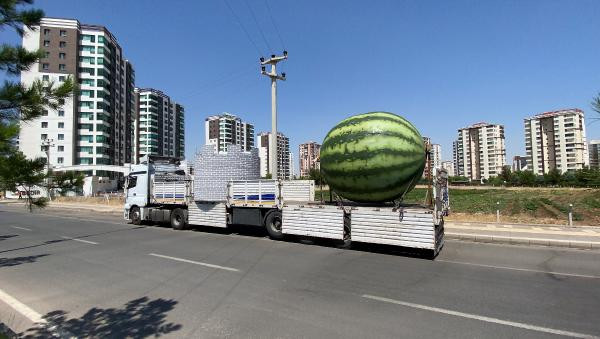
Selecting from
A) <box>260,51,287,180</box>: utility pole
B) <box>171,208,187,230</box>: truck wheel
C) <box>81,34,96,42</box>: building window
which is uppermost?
<box>81,34,96,42</box>: building window

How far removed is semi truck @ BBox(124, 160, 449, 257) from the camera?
9211 millimetres

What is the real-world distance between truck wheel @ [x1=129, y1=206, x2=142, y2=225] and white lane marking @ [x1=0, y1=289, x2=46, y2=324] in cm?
1138

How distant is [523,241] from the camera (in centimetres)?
1137

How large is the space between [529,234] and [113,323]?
13574mm

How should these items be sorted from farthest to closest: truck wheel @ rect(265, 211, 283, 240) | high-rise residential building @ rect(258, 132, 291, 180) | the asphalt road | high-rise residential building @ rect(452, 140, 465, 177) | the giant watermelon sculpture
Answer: high-rise residential building @ rect(452, 140, 465, 177) → high-rise residential building @ rect(258, 132, 291, 180) → truck wheel @ rect(265, 211, 283, 240) → the giant watermelon sculpture → the asphalt road

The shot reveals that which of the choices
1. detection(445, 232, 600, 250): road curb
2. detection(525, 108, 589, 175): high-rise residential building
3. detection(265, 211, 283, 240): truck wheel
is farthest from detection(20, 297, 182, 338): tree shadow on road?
detection(525, 108, 589, 175): high-rise residential building

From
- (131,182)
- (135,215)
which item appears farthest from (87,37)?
(135,215)

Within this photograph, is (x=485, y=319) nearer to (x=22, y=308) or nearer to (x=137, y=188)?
(x=22, y=308)

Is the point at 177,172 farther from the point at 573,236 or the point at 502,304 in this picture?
the point at 573,236

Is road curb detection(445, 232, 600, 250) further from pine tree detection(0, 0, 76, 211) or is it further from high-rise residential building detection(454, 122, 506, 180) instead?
high-rise residential building detection(454, 122, 506, 180)

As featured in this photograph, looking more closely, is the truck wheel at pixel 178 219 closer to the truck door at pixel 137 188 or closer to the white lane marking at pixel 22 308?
the truck door at pixel 137 188

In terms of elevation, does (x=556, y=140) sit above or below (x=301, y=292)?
above

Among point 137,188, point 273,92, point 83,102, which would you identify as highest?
point 83,102

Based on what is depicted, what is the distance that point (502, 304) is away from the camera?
552 centimetres
